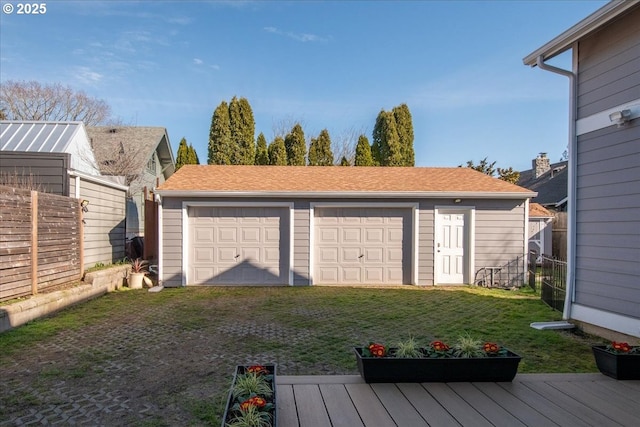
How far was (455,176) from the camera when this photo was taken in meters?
11.3

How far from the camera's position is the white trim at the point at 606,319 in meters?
4.67

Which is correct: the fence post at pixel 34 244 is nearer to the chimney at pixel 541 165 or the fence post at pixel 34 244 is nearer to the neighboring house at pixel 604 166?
the neighboring house at pixel 604 166

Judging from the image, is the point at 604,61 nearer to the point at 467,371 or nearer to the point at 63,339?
the point at 467,371

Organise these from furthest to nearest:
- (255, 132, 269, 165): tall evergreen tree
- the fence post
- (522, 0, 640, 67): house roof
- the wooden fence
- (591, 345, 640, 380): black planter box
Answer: (255, 132, 269, 165): tall evergreen tree < the fence post < the wooden fence < (522, 0, 640, 67): house roof < (591, 345, 640, 380): black planter box

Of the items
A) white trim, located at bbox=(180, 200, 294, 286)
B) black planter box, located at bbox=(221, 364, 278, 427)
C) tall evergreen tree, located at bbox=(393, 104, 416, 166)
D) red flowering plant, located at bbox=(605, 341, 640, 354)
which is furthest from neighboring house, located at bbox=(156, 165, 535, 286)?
tall evergreen tree, located at bbox=(393, 104, 416, 166)

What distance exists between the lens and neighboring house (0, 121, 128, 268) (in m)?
8.09

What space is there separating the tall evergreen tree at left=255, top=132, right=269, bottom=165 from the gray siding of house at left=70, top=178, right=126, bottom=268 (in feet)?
25.8

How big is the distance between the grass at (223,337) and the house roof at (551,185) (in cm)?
1056

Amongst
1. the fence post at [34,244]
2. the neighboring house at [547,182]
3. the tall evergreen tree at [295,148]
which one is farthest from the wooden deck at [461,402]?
the tall evergreen tree at [295,148]

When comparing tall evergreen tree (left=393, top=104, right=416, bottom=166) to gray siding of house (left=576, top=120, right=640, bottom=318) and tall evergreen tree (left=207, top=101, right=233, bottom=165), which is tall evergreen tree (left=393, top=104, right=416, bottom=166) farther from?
gray siding of house (left=576, top=120, right=640, bottom=318)

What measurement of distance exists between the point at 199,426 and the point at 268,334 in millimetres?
2696

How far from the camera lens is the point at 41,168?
26.7ft

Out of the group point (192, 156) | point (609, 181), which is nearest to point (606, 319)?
point (609, 181)

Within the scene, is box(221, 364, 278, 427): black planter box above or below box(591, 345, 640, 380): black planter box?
above
